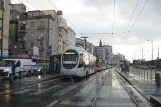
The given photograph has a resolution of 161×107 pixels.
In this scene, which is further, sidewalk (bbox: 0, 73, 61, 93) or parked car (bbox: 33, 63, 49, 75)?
parked car (bbox: 33, 63, 49, 75)

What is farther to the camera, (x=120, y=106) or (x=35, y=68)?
(x=35, y=68)

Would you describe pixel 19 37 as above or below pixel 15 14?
below

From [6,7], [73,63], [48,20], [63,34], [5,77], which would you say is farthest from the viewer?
[63,34]

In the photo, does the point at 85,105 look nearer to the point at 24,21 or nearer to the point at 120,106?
the point at 120,106

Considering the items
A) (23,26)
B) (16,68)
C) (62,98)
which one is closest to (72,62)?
(16,68)

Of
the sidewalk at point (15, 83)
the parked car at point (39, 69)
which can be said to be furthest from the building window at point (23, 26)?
the sidewalk at point (15, 83)

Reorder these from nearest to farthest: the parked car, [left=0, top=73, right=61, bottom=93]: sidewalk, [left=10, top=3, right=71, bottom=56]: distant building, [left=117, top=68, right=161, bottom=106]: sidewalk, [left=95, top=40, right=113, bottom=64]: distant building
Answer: [left=117, top=68, right=161, bottom=106]: sidewalk
[left=0, top=73, right=61, bottom=93]: sidewalk
the parked car
[left=10, top=3, right=71, bottom=56]: distant building
[left=95, top=40, right=113, bottom=64]: distant building

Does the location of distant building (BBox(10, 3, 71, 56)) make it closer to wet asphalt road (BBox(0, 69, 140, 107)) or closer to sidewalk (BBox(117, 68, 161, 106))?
sidewalk (BBox(117, 68, 161, 106))

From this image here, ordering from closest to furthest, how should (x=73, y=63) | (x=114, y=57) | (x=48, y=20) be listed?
(x=73, y=63) < (x=48, y=20) < (x=114, y=57)

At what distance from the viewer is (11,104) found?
11.3 meters

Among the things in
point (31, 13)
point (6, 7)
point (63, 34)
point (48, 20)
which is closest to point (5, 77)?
point (6, 7)

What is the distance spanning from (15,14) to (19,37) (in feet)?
25.5

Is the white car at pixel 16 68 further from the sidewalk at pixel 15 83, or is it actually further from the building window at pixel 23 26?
the building window at pixel 23 26

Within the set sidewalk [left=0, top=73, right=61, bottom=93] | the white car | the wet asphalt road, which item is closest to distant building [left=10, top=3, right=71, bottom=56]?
the white car
